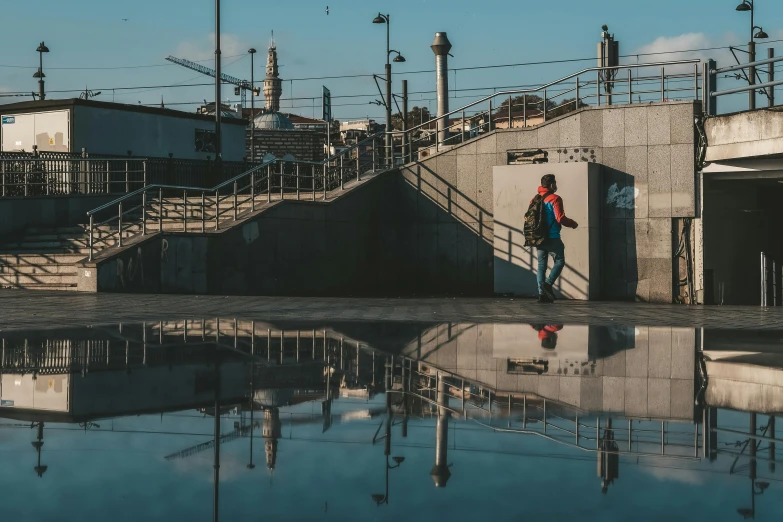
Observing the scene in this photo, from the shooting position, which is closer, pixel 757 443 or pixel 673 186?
pixel 757 443

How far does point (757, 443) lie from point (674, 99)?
17224 mm

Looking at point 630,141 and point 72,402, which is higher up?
point 630,141

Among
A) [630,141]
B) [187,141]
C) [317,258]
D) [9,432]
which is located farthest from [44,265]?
[9,432]

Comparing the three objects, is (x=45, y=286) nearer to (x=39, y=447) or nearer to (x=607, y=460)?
(x=39, y=447)

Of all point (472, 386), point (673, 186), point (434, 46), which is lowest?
point (472, 386)

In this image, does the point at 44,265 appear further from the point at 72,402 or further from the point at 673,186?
the point at 72,402

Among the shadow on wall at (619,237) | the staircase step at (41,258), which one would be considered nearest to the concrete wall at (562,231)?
the shadow on wall at (619,237)

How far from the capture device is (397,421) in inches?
206

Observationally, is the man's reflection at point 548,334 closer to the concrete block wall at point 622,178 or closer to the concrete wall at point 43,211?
the concrete block wall at point 622,178

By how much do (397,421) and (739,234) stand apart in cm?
2055

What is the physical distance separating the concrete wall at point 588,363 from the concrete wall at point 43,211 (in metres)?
15.0

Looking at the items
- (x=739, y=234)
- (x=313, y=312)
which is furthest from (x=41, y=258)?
(x=739, y=234)

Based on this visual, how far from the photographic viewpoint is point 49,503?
11.7 ft

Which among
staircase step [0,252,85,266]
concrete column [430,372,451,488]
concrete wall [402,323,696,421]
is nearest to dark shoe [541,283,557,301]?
concrete wall [402,323,696,421]
